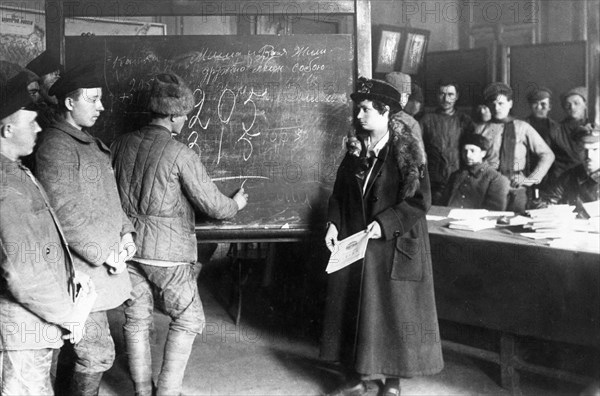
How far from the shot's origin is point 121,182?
3045 millimetres

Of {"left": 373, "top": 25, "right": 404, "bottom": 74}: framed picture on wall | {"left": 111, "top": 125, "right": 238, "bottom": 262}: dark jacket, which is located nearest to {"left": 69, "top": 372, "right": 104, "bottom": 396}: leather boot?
{"left": 111, "top": 125, "right": 238, "bottom": 262}: dark jacket

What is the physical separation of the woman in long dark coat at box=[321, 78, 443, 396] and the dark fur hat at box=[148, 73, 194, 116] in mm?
854

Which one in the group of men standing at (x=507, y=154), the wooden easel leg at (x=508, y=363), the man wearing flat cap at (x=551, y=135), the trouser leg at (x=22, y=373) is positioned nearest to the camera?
the trouser leg at (x=22, y=373)

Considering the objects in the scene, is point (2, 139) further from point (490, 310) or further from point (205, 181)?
point (490, 310)

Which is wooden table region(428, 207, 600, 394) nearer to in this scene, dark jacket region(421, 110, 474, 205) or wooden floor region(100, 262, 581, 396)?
wooden floor region(100, 262, 581, 396)

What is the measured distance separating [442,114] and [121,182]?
4.07 metres

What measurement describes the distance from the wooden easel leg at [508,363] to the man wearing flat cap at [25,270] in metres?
2.26

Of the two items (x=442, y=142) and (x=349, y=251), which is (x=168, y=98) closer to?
(x=349, y=251)

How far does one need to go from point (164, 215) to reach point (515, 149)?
3.62 metres

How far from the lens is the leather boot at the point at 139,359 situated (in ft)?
10.2

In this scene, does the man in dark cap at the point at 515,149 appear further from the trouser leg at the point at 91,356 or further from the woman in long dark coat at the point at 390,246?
the trouser leg at the point at 91,356

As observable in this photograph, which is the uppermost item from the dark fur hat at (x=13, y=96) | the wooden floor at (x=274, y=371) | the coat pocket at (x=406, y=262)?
the dark fur hat at (x=13, y=96)

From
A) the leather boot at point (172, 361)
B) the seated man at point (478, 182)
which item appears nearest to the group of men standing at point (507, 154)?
the seated man at point (478, 182)

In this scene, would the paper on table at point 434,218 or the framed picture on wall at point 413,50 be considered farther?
the framed picture on wall at point 413,50
